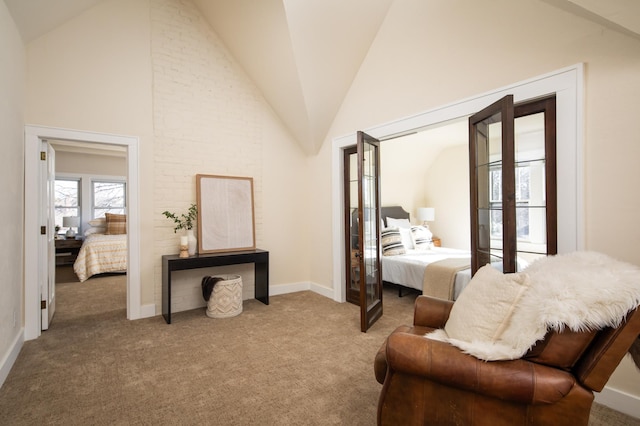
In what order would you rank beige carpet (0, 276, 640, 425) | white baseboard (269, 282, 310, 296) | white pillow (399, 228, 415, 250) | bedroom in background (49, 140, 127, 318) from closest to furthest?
1. beige carpet (0, 276, 640, 425)
2. white baseboard (269, 282, 310, 296)
3. white pillow (399, 228, 415, 250)
4. bedroom in background (49, 140, 127, 318)

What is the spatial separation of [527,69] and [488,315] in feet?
6.35

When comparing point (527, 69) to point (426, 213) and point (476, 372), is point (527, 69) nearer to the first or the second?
point (476, 372)

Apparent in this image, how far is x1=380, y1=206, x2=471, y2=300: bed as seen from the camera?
12.1ft

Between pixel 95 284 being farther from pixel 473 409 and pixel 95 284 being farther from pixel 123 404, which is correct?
pixel 473 409

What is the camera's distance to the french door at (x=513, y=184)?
2.16 metres

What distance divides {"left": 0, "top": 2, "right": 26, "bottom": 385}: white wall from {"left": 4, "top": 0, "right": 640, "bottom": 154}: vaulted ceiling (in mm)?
337

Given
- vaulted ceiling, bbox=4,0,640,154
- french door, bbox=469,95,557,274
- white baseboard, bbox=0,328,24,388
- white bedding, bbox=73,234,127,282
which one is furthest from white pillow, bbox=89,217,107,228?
french door, bbox=469,95,557,274

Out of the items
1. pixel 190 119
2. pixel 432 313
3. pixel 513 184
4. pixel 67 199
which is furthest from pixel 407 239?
pixel 67 199

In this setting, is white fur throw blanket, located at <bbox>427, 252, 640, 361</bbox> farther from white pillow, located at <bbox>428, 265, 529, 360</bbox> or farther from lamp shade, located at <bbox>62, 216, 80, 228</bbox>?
lamp shade, located at <bbox>62, 216, 80, 228</bbox>

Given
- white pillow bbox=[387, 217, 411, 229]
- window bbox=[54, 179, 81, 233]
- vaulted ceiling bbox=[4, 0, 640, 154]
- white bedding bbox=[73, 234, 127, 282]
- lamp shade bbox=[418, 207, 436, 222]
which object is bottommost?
white bedding bbox=[73, 234, 127, 282]

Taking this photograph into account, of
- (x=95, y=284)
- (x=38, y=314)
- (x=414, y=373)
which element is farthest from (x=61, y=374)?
(x=95, y=284)

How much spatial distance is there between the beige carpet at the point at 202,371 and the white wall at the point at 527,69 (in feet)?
4.11

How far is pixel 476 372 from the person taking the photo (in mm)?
1259

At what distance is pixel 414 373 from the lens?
4.44 feet
